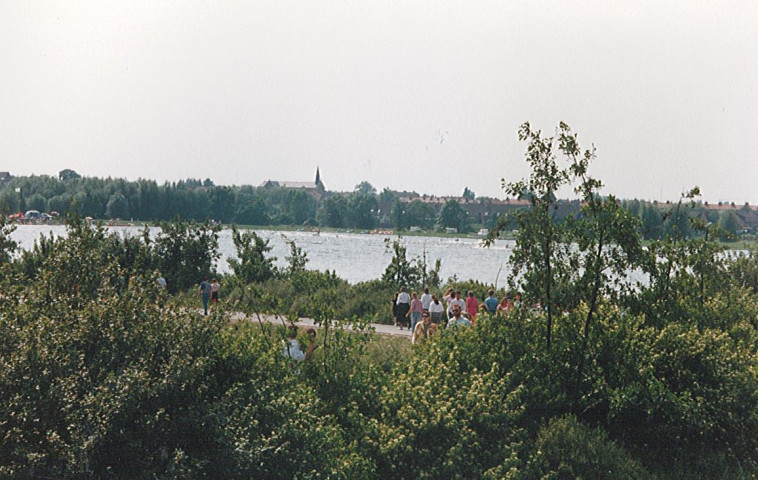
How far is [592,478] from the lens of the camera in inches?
505

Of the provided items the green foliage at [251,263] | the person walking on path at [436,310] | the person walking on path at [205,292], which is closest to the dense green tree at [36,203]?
the green foliage at [251,263]

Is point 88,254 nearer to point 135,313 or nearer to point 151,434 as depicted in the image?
point 135,313

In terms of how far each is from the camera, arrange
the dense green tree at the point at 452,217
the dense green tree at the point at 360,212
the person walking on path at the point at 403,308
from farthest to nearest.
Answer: the dense green tree at the point at 360,212
the dense green tree at the point at 452,217
the person walking on path at the point at 403,308

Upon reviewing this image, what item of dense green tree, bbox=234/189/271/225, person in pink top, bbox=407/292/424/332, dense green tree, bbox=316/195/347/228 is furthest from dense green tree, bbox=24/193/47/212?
person in pink top, bbox=407/292/424/332

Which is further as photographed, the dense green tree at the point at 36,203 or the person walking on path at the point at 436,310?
the dense green tree at the point at 36,203

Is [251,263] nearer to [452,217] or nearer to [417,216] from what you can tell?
[452,217]

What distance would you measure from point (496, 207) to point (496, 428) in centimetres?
14797

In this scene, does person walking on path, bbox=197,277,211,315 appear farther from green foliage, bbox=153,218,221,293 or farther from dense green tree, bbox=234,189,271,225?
dense green tree, bbox=234,189,271,225

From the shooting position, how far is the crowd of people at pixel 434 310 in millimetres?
19359

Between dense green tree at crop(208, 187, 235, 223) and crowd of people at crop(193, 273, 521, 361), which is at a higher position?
dense green tree at crop(208, 187, 235, 223)

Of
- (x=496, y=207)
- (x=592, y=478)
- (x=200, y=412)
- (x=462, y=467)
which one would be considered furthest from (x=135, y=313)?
(x=496, y=207)

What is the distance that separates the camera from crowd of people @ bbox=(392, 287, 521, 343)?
19.4 m

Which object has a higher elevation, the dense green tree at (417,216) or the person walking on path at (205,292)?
the dense green tree at (417,216)

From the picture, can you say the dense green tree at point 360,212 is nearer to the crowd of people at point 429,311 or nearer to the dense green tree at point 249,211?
the dense green tree at point 249,211
